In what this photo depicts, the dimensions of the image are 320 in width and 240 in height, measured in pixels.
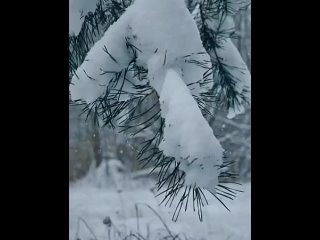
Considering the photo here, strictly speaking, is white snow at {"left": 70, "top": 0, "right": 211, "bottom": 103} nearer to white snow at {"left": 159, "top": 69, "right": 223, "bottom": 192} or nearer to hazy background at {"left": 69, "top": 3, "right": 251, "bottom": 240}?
white snow at {"left": 159, "top": 69, "right": 223, "bottom": 192}

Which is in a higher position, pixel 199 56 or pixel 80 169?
pixel 199 56

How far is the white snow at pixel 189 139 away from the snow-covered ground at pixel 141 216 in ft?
3.27

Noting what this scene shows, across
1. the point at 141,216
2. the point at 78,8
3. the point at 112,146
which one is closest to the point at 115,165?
the point at 112,146

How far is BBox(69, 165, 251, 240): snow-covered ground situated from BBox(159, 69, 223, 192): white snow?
996mm

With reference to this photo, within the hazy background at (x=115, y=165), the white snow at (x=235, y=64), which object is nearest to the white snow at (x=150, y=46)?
the white snow at (x=235, y=64)

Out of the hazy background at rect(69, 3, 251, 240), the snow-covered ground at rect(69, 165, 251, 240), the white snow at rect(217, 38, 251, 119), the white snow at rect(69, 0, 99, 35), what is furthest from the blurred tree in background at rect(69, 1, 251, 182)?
the white snow at rect(69, 0, 99, 35)

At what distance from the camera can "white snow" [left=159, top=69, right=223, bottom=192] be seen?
2.28 feet

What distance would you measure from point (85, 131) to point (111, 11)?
2.53 meters

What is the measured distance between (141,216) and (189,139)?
1.82 metres

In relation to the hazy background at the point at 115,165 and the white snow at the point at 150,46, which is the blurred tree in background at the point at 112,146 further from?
the white snow at the point at 150,46
